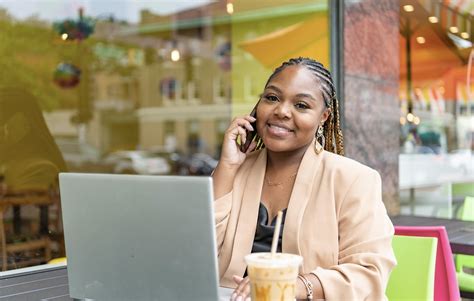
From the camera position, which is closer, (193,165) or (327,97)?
(327,97)

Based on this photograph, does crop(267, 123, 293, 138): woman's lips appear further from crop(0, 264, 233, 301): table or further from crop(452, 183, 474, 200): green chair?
crop(452, 183, 474, 200): green chair

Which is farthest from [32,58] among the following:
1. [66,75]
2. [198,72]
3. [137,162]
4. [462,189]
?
[462,189]

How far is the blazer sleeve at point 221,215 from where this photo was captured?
1.61 meters

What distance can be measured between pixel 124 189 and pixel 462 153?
458 centimetres

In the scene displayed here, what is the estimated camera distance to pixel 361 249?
1.44m

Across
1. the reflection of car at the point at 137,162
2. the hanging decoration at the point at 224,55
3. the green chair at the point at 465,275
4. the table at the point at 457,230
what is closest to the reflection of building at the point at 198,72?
the hanging decoration at the point at 224,55

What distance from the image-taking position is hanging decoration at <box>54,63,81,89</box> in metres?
9.21

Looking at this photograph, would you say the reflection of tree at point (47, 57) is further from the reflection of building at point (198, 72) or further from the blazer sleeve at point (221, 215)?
the blazer sleeve at point (221, 215)

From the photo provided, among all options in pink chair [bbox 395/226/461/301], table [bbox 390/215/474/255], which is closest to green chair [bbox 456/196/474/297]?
table [bbox 390/215/474/255]

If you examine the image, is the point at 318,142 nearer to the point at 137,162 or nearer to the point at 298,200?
the point at 298,200

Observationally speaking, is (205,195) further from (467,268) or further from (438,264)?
(467,268)

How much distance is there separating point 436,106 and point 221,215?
4447mm

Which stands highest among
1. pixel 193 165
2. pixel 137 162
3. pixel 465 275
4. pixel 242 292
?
pixel 242 292

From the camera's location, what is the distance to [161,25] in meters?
11.5
